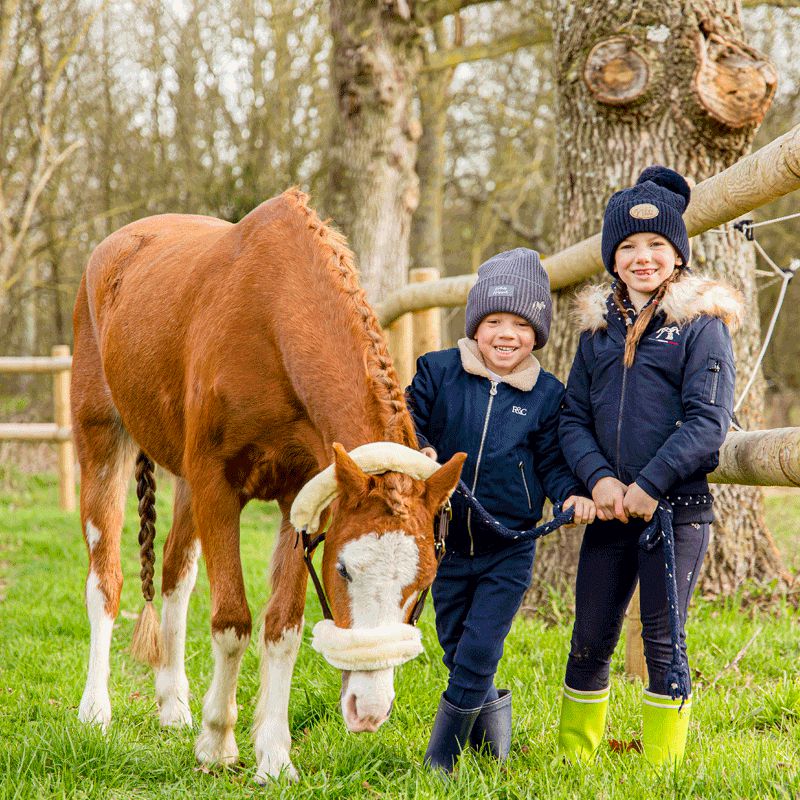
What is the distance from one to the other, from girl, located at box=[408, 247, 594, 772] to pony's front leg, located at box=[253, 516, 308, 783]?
522 millimetres

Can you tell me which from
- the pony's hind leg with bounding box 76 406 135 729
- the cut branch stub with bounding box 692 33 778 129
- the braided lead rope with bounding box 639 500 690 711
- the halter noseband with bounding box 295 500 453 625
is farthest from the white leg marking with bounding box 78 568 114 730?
the cut branch stub with bounding box 692 33 778 129

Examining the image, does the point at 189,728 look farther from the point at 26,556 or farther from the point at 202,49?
the point at 202,49

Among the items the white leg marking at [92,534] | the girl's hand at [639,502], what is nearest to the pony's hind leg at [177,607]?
the white leg marking at [92,534]

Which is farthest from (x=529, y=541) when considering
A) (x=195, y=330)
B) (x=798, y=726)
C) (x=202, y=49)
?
(x=202, y=49)

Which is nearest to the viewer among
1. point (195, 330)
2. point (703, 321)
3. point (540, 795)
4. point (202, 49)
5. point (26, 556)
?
point (540, 795)

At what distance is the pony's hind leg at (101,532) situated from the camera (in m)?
3.52

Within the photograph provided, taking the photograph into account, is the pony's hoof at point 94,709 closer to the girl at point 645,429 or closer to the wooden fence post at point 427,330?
the girl at point 645,429

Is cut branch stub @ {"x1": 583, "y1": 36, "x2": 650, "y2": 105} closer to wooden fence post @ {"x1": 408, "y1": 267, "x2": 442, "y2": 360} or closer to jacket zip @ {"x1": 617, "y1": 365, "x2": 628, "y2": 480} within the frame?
wooden fence post @ {"x1": 408, "y1": 267, "x2": 442, "y2": 360}

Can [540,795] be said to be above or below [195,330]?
below

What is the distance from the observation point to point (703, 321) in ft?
8.62

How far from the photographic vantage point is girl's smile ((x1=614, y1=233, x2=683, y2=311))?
274cm

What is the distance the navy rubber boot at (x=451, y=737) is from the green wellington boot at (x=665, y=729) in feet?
1.72

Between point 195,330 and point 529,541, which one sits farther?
point 195,330

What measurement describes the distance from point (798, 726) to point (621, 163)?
2.63 metres
